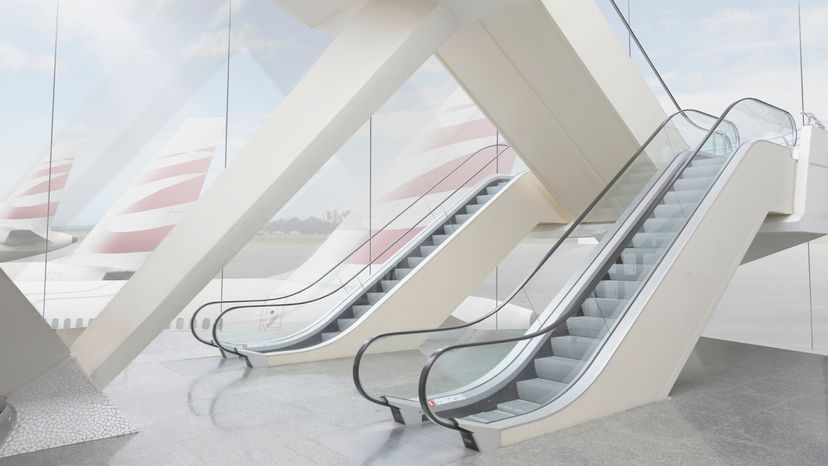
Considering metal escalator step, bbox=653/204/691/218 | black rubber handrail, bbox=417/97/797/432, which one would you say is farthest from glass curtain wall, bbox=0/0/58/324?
metal escalator step, bbox=653/204/691/218

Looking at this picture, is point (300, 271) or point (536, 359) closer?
point (536, 359)

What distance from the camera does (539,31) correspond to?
7.52m

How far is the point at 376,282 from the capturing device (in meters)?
9.80

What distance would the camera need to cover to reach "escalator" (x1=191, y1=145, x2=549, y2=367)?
8461 millimetres

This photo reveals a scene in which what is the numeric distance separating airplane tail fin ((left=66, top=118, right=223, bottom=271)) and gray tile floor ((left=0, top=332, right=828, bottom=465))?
289cm

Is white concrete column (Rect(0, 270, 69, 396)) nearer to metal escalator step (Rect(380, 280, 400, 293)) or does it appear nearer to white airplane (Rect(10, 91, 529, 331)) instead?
white airplane (Rect(10, 91, 529, 331))

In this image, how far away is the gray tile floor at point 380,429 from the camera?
4.38 metres

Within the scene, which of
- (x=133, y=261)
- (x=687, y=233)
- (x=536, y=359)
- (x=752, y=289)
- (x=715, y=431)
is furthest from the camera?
(x=752, y=289)

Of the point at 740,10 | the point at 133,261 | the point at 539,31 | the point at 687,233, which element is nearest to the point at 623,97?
the point at 539,31

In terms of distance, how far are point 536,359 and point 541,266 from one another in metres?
1.16

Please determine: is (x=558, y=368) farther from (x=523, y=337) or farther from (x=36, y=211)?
(x=36, y=211)

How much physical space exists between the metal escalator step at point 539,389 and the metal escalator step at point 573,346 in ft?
1.33

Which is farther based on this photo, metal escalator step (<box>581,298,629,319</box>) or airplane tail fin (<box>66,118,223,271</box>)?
airplane tail fin (<box>66,118,223,271</box>)

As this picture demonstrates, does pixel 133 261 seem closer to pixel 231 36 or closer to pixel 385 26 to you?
pixel 231 36
